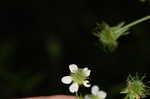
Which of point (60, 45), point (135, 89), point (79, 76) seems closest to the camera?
point (135, 89)

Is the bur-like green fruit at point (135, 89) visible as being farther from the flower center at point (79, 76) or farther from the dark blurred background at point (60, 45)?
the dark blurred background at point (60, 45)

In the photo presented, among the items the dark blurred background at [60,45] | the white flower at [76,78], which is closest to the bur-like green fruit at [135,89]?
the white flower at [76,78]

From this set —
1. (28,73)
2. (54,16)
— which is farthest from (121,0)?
(28,73)

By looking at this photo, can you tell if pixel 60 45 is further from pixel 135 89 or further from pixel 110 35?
pixel 135 89

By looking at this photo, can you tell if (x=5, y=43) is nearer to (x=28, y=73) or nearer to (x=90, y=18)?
(x=28, y=73)

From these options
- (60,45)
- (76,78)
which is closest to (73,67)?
(76,78)

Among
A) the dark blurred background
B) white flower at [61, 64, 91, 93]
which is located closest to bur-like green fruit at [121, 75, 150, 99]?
white flower at [61, 64, 91, 93]

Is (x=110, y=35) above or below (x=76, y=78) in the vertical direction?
above
